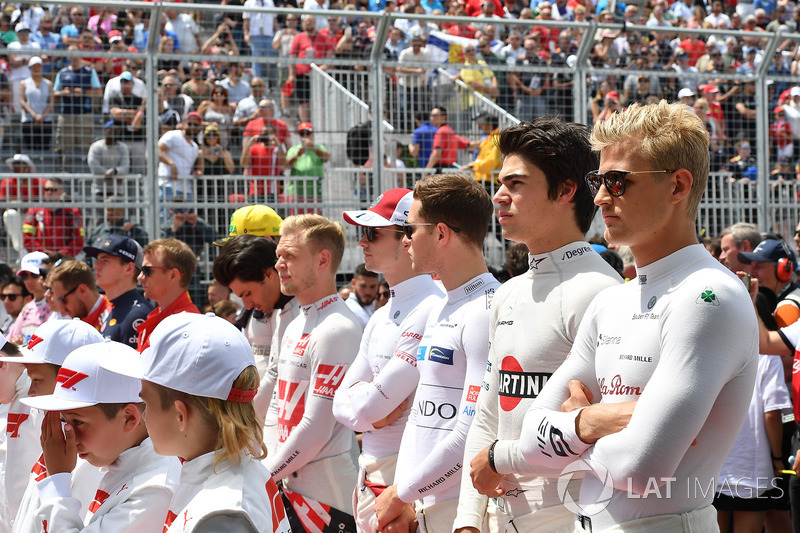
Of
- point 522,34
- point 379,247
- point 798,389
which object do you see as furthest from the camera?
point 522,34

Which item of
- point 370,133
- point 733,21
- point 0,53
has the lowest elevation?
point 370,133

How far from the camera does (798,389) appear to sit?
4.89 metres

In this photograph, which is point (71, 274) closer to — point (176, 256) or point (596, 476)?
point (176, 256)

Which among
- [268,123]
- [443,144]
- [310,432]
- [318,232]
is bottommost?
[310,432]

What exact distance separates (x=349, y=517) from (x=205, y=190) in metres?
5.12

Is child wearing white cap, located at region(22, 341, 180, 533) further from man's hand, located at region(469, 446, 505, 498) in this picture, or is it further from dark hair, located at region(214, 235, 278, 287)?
dark hair, located at region(214, 235, 278, 287)

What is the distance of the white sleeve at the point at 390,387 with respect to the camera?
12.4 ft

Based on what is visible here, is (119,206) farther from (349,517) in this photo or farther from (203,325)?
(203,325)

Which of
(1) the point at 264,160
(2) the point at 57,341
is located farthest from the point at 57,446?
(1) the point at 264,160

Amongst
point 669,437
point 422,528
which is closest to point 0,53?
point 422,528

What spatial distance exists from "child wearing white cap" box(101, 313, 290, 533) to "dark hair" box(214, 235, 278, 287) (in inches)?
94.5

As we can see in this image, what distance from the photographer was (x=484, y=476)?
277 cm

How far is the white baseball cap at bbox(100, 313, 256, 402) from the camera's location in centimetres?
252

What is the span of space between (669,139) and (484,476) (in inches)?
43.7
